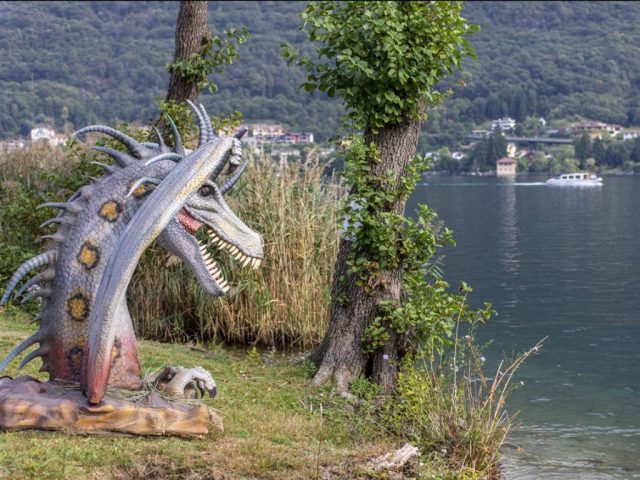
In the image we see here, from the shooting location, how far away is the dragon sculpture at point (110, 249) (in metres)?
5.52

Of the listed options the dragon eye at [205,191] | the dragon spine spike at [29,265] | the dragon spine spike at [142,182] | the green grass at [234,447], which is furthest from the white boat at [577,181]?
the dragon spine spike at [29,265]

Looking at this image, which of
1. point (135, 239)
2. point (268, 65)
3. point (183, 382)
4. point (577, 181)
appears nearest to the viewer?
point (135, 239)

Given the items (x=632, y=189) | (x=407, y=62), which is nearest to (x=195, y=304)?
(x=407, y=62)

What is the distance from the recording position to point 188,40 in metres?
12.2

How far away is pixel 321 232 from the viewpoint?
1145 centimetres

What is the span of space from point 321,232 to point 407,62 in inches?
140

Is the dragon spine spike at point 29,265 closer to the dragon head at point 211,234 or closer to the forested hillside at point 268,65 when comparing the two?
the dragon head at point 211,234

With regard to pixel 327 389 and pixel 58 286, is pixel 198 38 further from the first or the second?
pixel 58 286

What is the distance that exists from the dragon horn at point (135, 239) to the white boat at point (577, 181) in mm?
59175

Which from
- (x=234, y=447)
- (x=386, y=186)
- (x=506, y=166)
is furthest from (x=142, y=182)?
(x=506, y=166)

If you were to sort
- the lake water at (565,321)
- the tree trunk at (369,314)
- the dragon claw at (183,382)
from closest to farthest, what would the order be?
the dragon claw at (183,382)
the tree trunk at (369,314)
the lake water at (565,321)

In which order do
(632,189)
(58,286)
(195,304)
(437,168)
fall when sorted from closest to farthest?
1. (58,286)
2. (195,304)
3. (632,189)
4. (437,168)

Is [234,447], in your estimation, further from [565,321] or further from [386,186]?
[565,321]

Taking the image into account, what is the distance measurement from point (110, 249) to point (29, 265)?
1.53 ft
